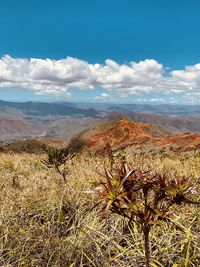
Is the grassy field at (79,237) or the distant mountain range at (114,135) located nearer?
the grassy field at (79,237)

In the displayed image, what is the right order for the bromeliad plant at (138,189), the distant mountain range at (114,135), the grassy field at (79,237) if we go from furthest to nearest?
the distant mountain range at (114,135) < the grassy field at (79,237) < the bromeliad plant at (138,189)

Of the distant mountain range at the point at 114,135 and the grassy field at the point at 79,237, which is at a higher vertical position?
the grassy field at the point at 79,237

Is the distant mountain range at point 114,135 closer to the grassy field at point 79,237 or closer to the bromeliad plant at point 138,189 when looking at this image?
the grassy field at point 79,237

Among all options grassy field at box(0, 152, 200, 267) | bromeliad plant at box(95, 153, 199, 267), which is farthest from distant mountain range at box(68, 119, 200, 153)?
bromeliad plant at box(95, 153, 199, 267)

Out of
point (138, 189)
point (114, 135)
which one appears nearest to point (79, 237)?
point (138, 189)

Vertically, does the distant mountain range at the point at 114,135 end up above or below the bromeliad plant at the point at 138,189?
below

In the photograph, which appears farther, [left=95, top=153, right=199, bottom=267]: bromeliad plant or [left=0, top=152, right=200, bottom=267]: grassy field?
[left=0, top=152, right=200, bottom=267]: grassy field

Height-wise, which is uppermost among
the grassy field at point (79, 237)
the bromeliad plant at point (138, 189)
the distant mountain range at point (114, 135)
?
the bromeliad plant at point (138, 189)

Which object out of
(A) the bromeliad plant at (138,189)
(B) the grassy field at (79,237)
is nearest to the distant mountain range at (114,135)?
(B) the grassy field at (79,237)

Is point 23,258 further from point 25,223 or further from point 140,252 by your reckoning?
point 140,252

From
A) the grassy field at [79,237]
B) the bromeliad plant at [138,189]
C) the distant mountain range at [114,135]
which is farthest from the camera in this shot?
the distant mountain range at [114,135]

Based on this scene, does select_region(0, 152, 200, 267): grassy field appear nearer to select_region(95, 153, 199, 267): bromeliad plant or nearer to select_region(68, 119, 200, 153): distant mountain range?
select_region(95, 153, 199, 267): bromeliad plant

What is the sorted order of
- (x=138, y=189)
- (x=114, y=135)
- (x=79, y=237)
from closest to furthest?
(x=138, y=189) → (x=79, y=237) → (x=114, y=135)

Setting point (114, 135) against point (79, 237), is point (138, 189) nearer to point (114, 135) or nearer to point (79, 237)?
point (79, 237)
